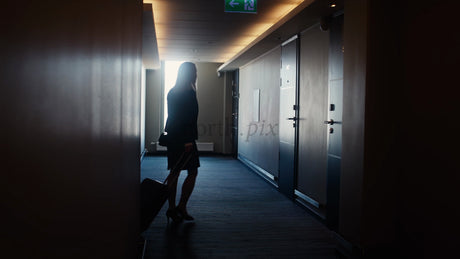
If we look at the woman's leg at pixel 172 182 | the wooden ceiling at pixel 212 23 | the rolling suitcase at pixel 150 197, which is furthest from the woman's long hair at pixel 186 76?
the rolling suitcase at pixel 150 197

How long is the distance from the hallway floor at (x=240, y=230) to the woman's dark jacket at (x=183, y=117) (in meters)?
0.96

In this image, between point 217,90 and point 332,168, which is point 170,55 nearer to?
point 217,90

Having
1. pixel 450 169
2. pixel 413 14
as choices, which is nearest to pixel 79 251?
pixel 450 169

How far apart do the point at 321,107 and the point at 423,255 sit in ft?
6.84

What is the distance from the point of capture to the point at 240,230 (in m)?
3.92

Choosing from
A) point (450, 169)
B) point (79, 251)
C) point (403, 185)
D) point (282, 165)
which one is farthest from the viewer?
point (282, 165)

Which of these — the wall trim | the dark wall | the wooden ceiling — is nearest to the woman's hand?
the wooden ceiling

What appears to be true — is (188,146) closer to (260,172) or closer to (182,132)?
(182,132)

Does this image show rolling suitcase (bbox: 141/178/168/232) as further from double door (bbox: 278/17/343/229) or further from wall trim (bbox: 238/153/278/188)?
wall trim (bbox: 238/153/278/188)

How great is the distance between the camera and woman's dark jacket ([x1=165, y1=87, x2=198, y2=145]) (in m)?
3.91

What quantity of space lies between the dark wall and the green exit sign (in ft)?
11.5

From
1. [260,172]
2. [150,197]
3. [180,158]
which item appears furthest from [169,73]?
→ [150,197]

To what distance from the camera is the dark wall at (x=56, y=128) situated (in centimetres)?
55

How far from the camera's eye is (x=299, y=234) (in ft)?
12.6
